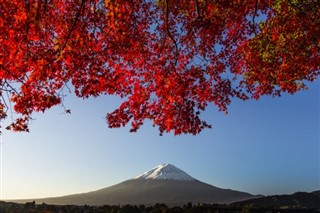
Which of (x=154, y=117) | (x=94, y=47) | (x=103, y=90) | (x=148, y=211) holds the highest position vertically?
(x=94, y=47)

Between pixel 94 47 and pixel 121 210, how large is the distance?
8.55 m

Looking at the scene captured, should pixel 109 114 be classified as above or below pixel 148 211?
above

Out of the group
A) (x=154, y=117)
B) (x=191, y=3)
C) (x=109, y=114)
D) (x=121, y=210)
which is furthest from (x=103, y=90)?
(x=121, y=210)

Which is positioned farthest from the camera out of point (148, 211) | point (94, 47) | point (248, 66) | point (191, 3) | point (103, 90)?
point (248, 66)

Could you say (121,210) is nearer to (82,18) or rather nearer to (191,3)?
(82,18)

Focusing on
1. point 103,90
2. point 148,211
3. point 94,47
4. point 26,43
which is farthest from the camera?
point 103,90

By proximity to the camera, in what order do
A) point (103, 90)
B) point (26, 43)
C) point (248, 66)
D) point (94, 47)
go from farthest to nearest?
1. point (248, 66)
2. point (103, 90)
3. point (94, 47)
4. point (26, 43)

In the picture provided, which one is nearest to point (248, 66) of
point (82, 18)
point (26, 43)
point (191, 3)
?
point (191, 3)

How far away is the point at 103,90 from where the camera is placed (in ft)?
67.6

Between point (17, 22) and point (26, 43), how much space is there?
38.0 inches

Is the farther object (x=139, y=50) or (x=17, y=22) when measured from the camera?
(x=139, y=50)

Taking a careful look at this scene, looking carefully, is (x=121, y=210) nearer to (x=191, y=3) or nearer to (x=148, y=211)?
(x=148, y=211)

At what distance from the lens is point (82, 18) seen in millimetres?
17297

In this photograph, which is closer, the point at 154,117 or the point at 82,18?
the point at 82,18
